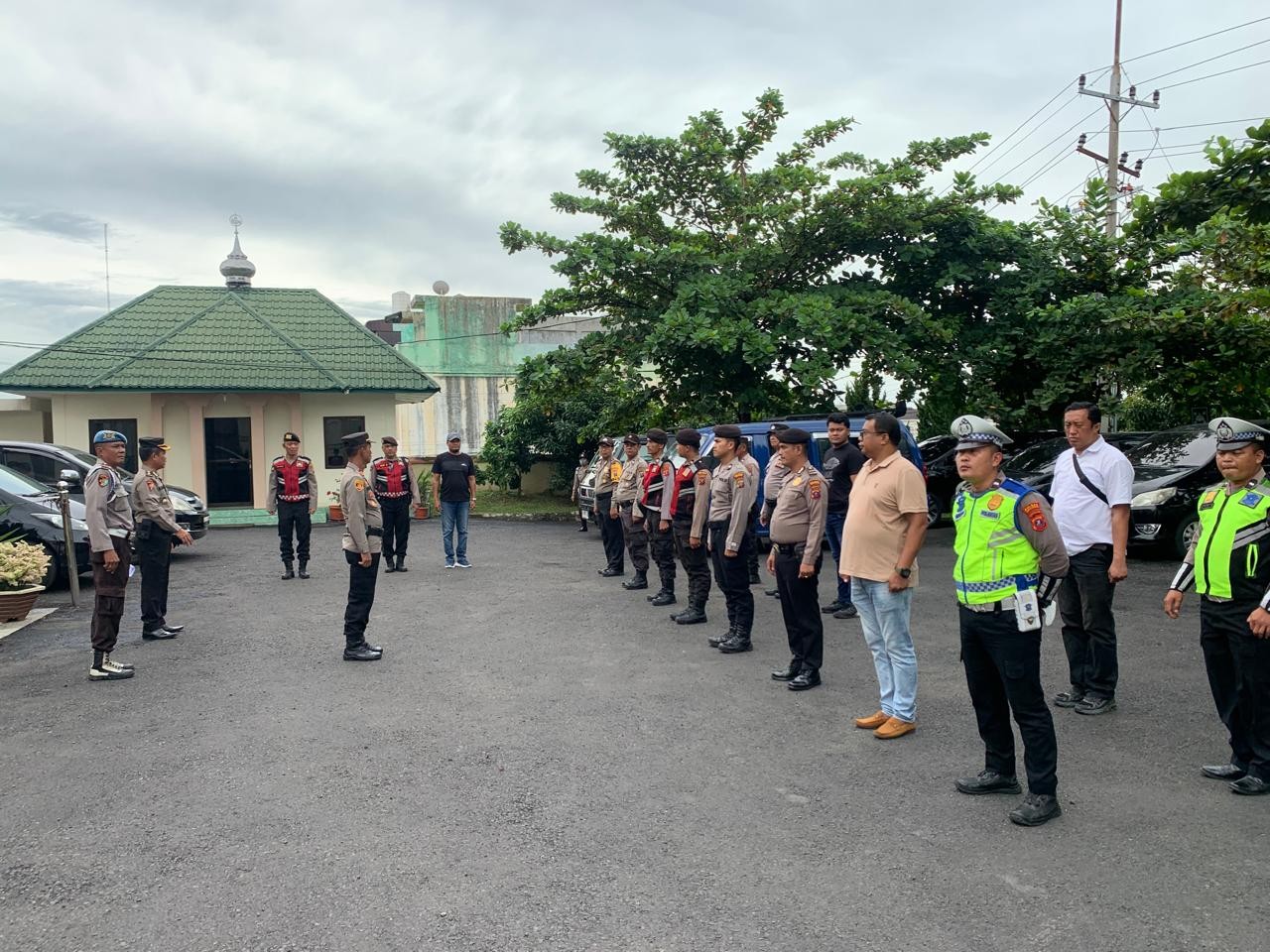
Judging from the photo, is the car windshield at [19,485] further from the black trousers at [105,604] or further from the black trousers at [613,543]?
the black trousers at [613,543]

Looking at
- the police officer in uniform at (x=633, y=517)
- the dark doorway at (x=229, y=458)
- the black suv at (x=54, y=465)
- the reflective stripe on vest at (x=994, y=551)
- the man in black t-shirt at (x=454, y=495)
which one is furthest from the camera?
the dark doorway at (x=229, y=458)

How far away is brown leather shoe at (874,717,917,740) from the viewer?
5531 mm

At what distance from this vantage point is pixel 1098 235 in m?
15.5

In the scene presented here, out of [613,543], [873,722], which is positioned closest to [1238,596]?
[873,722]

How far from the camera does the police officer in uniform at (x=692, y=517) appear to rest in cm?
871

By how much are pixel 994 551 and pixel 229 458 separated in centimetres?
2039

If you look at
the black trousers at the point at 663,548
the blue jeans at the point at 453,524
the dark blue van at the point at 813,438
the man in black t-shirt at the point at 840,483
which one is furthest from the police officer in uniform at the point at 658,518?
the blue jeans at the point at 453,524

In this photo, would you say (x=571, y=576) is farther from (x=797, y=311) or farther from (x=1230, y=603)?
(x=1230, y=603)

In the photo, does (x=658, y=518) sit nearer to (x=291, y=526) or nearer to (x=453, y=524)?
(x=453, y=524)

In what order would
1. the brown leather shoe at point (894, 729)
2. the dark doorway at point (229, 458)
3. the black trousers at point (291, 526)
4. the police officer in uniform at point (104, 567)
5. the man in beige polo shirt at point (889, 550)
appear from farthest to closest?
the dark doorway at point (229, 458)
the black trousers at point (291, 526)
the police officer in uniform at point (104, 567)
the brown leather shoe at point (894, 729)
the man in beige polo shirt at point (889, 550)

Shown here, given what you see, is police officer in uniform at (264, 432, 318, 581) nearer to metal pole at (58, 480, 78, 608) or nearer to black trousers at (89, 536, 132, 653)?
metal pole at (58, 480, 78, 608)

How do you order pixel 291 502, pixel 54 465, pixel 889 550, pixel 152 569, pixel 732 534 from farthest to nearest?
pixel 54 465 < pixel 291 502 < pixel 152 569 < pixel 732 534 < pixel 889 550

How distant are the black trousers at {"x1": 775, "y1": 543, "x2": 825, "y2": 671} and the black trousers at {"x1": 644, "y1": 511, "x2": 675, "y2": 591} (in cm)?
324

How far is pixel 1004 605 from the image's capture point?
14.6 feet
